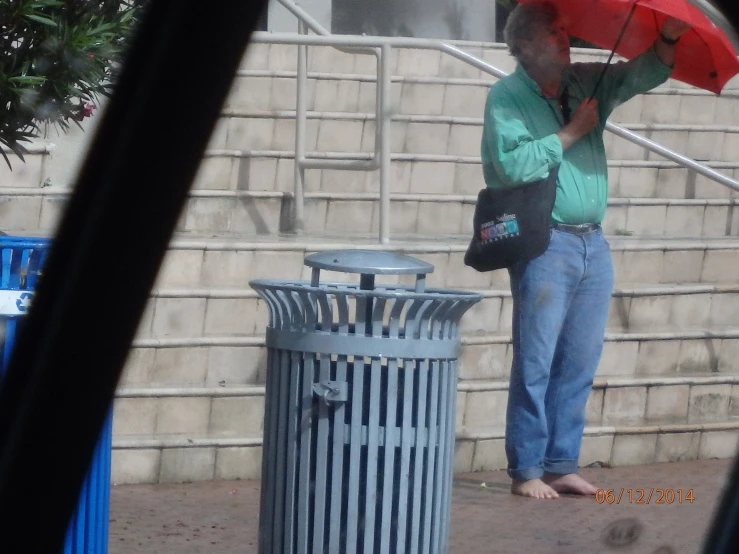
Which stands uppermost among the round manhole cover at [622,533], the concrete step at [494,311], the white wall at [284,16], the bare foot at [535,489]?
the white wall at [284,16]

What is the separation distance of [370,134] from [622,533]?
3.80 metres

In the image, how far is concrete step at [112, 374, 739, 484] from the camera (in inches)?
190

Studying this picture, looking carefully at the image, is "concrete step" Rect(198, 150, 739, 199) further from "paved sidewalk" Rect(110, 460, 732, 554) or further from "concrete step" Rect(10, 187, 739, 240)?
"paved sidewalk" Rect(110, 460, 732, 554)

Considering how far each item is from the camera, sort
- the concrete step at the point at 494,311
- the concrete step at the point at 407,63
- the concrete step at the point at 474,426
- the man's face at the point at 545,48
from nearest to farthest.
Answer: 1. the man's face at the point at 545,48
2. the concrete step at the point at 474,426
3. the concrete step at the point at 494,311
4. the concrete step at the point at 407,63

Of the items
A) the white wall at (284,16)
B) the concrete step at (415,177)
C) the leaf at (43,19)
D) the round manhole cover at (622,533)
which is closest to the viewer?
Answer: the leaf at (43,19)

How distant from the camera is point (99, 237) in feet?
4.63

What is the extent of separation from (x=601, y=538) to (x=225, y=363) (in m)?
1.78

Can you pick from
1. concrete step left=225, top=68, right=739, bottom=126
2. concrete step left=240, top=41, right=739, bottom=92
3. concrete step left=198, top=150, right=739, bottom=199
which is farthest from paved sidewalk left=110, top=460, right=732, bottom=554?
concrete step left=240, top=41, right=739, bottom=92

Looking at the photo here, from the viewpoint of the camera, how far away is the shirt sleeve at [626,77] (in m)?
4.66

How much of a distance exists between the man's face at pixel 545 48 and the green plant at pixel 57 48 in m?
1.54

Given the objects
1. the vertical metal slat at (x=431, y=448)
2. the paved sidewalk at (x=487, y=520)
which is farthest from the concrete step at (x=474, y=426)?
the vertical metal slat at (x=431, y=448)

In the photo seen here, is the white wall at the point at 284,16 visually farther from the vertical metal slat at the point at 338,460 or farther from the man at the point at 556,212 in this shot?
the vertical metal slat at the point at 338,460

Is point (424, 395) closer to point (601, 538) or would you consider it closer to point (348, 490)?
point (348, 490)

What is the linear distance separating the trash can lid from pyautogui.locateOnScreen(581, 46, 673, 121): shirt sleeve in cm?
159
